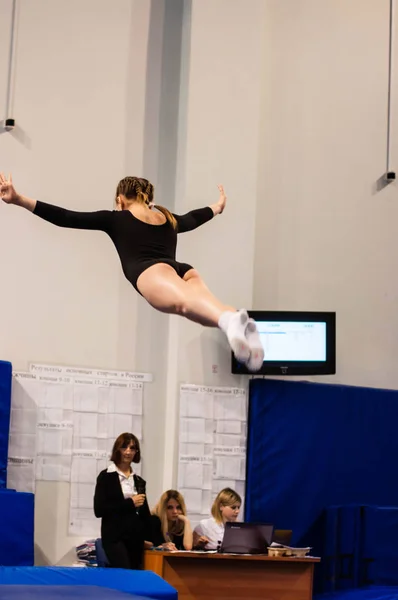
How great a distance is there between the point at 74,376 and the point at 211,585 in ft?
6.44

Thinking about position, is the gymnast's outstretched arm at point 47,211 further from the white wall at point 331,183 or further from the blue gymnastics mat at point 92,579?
the white wall at point 331,183

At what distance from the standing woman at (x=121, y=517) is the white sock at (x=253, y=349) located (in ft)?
7.05

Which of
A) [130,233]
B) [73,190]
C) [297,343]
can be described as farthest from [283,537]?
[73,190]

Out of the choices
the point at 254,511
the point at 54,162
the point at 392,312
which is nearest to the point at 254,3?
the point at 54,162

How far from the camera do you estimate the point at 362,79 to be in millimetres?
8289

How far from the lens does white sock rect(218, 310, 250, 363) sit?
399 cm

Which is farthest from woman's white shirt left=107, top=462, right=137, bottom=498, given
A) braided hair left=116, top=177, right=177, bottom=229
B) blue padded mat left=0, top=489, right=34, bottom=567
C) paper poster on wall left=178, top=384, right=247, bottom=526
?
braided hair left=116, top=177, right=177, bottom=229

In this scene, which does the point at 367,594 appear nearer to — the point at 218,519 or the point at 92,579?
the point at 218,519

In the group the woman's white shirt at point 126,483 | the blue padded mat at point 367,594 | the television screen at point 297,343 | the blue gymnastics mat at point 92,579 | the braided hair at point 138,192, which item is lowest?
the blue padded mat at point 367,594

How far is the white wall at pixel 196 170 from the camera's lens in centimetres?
717

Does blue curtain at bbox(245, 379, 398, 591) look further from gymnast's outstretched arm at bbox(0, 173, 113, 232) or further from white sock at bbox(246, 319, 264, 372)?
white sock at bbox(246, 319, 264, 372)

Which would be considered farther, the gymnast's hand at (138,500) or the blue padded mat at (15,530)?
the gymnast's hand at (138,500)

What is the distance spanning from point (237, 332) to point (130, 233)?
0.96 metres

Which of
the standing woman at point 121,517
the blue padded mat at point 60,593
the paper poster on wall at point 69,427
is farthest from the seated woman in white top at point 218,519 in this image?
the blue padded mat at point 60,593
